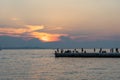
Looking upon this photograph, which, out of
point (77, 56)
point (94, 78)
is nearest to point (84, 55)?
point (77, 56)

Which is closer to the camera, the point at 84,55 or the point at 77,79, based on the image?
the point at 77,79

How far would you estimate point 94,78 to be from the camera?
4316cm

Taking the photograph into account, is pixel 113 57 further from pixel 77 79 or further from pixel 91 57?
pixel 77 79

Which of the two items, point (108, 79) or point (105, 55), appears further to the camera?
point (105, 55)

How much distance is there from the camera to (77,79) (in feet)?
140

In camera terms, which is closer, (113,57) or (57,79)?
(57,79)

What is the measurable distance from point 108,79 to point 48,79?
7.93 meters

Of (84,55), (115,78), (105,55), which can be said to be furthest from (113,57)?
(115,78)

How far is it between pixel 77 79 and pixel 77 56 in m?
56.8

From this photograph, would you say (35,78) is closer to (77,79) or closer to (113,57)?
(77,79)

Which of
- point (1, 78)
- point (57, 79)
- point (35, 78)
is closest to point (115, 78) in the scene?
point (57, 79)

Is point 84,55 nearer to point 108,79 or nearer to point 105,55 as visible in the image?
point 105,55

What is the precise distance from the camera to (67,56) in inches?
3994

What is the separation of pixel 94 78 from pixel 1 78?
12.7 metres
